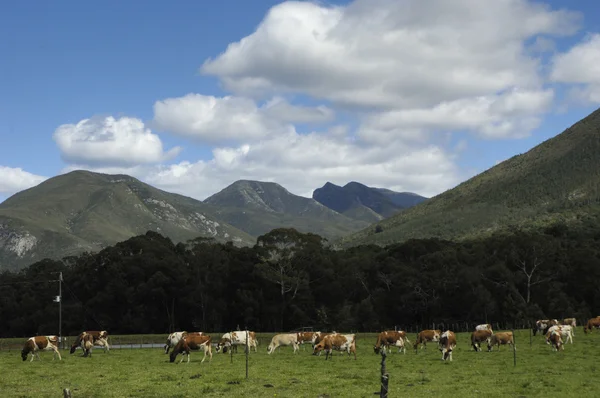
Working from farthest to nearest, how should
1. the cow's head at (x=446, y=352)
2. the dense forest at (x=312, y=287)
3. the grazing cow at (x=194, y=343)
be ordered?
1. the dense forest at (x=312, y=287)
2. the grazing cow at (x=194, y=343)
3. the cow's head at (x=446, y=352)

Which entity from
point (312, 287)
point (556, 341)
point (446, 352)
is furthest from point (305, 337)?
A: point (312, 287)

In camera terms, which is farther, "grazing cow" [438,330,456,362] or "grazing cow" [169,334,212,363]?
"grazing cow" [169,334,212,363]

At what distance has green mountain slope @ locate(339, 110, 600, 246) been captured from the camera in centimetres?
15050

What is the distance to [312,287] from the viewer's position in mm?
90438

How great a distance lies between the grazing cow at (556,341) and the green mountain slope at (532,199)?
97955 mm

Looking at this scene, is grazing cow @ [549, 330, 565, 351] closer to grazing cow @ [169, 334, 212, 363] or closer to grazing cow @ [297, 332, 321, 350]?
grazing cow @ [297, 332, 321, 350]

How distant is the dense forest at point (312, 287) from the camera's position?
83.8 metres

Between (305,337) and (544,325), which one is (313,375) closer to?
(305,337)

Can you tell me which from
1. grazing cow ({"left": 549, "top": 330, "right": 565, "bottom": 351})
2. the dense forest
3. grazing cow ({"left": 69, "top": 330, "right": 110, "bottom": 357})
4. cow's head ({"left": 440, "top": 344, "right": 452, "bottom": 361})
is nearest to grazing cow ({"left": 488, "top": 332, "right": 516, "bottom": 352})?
grazing cow ({"left": 549, "top": 330, "right": 565, "bottom": 351})

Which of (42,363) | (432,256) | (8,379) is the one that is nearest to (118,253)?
(432,256)

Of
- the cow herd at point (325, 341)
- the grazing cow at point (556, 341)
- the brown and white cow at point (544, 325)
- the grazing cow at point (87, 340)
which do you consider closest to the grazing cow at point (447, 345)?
the cow herd at point (325, 341)

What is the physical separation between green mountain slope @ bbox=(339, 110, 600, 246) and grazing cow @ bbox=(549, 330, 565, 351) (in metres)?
98.0

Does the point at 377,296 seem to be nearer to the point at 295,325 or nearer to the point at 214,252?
the point at 295,325

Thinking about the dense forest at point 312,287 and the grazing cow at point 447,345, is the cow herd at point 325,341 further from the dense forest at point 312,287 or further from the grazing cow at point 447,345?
the dense forest at point 312,287
